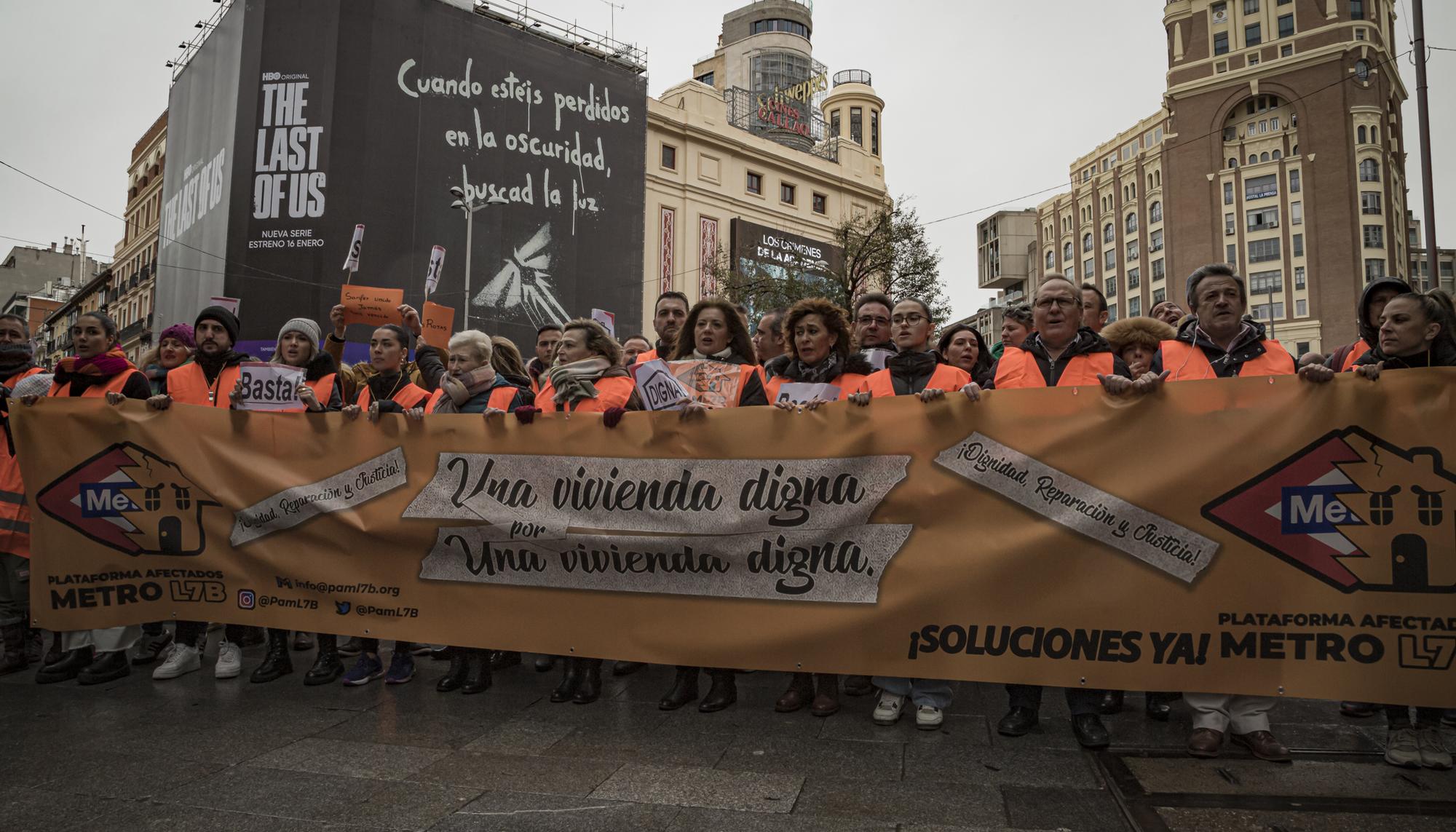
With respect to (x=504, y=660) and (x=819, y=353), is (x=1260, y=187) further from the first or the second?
(x=504, y=660)

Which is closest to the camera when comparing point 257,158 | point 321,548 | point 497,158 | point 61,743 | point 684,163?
point 61,743

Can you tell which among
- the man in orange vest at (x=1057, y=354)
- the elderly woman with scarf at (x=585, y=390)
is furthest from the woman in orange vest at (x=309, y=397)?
the man in orange vest at (x=1057, y=354)

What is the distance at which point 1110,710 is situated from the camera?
3938mm

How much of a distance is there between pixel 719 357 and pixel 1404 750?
3310 millimetres

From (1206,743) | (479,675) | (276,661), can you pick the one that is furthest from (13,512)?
(1206,743)

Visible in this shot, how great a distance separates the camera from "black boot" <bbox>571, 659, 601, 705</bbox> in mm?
4195

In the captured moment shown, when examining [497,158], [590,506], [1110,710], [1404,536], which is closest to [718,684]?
[590,506]

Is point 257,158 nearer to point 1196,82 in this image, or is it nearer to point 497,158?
point 497,158

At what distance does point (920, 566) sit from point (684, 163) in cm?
3561

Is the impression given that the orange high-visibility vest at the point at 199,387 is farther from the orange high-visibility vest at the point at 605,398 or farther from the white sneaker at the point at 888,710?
the white sneaker at the point at 888,710

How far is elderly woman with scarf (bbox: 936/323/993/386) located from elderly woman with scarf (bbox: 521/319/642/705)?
2276mm

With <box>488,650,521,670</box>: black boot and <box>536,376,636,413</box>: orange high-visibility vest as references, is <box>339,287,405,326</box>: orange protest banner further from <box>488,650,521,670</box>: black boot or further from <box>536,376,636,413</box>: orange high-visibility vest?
<box>488,650,521,670</box>: black boot

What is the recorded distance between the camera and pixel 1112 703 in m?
3.95

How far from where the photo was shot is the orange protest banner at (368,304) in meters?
7.98
